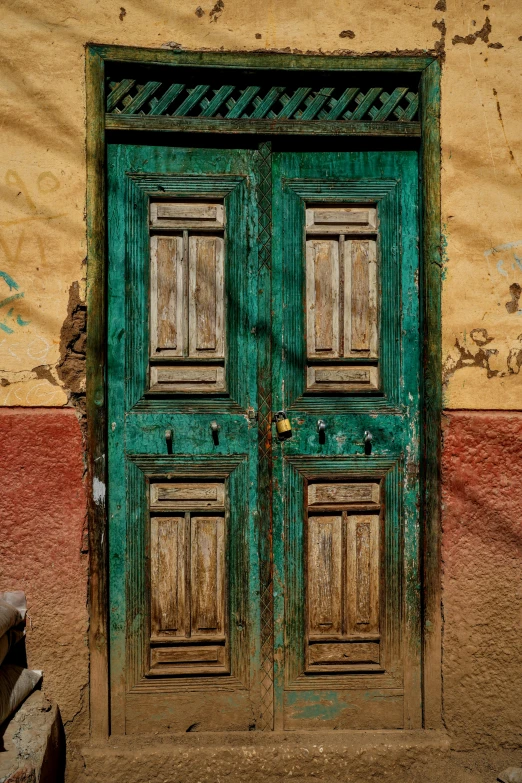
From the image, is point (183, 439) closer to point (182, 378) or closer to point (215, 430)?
point (215, 430)

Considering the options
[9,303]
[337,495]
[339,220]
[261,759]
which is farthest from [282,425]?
[261,759]

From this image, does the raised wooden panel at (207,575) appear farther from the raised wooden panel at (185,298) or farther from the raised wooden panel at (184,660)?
the raised wooden panel at (185,298)

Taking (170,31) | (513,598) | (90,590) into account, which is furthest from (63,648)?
(170,31)

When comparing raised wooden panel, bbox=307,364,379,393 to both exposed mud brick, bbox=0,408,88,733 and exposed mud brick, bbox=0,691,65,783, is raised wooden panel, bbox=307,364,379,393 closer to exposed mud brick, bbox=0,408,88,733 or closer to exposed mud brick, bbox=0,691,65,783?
exposed mud brick, bbox=0,408,88,733

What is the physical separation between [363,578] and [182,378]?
1.17m

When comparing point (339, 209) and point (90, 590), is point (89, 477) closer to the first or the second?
point (90, 590)

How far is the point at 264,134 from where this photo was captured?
3.39 meters

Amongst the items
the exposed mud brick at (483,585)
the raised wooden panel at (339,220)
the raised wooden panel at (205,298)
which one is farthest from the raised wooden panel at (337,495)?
the raised wooden panel at (339,220)

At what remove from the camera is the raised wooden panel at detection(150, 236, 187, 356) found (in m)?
3.40

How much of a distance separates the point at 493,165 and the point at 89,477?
2.15 meters

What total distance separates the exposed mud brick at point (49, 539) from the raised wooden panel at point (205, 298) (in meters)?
0.62

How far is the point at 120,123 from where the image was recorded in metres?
3.33

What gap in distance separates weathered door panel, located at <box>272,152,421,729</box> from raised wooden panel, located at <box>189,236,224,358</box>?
246 mm

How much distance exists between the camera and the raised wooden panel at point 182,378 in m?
3.41
